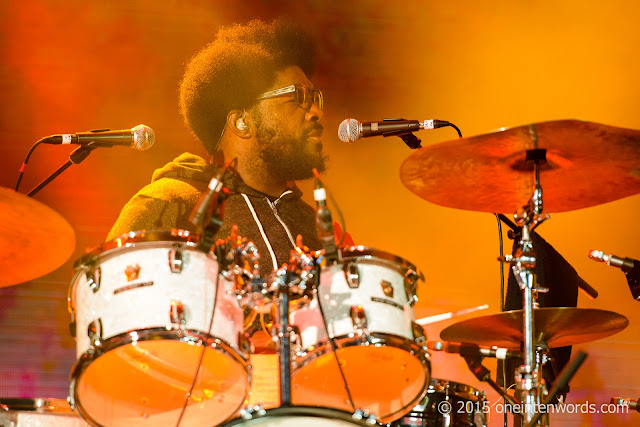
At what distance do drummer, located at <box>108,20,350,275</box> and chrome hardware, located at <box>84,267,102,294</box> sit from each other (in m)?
0.88

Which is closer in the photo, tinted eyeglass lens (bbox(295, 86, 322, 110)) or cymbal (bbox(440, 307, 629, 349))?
cymbal (bbox(440, 307, 629, 349))

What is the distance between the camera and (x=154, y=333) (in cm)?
214

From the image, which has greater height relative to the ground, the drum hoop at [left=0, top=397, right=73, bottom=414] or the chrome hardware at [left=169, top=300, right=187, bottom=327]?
the chrome hardware at [left=169, top=300, right=187, bottom=327]

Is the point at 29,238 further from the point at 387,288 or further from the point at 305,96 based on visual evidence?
the point at 305,96

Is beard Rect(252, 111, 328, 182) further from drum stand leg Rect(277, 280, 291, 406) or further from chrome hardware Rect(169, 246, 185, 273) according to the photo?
drum stand leg Rect(277, 280, 291, 406)

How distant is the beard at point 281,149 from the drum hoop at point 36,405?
4.98 feet

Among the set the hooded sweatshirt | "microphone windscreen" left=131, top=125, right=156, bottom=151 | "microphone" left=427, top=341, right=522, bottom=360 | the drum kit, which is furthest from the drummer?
"microphone" left=427, top=341, right=522, bottom=360

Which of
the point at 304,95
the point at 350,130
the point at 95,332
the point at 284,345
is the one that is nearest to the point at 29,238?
the point at 95,332

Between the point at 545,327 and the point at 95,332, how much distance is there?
161 centimetres

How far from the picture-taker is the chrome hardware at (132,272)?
2.21 meters

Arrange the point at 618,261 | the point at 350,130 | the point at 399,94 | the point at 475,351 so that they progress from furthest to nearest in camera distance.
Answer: the point at 399,94, the point at 350,130, the point at 618,261, the point at 475,351

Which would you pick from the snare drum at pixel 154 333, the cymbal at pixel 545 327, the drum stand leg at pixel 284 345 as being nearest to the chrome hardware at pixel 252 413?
the drum stand leg at pixel 284 345

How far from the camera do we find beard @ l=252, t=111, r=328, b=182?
12.0 feet

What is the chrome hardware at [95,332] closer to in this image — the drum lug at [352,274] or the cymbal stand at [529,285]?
the drum lug at [352,274]
